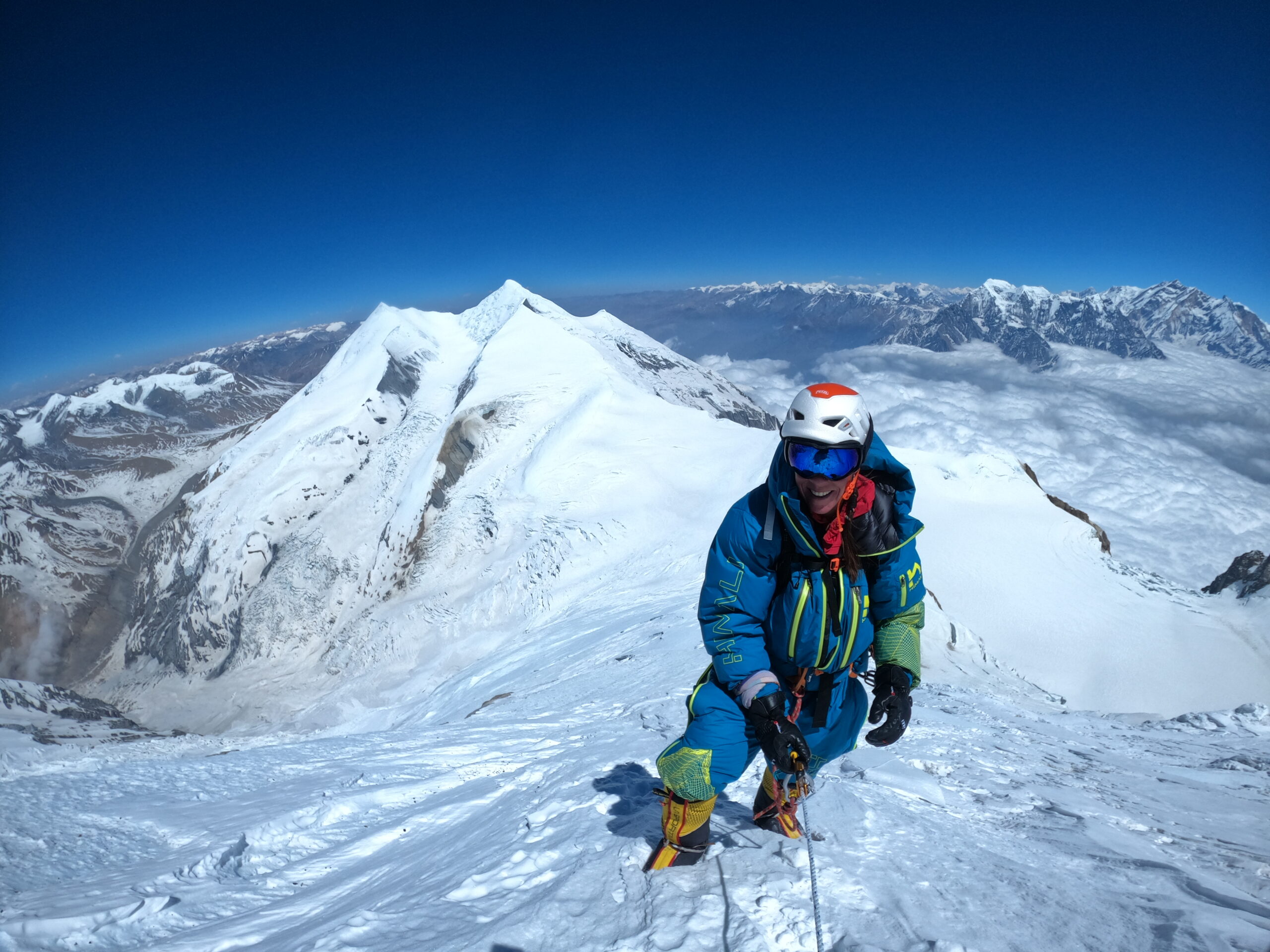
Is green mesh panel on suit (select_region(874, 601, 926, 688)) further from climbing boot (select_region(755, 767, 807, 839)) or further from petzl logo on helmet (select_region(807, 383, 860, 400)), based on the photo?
petzl logo on helmet (select_region(807, 383, 860, 400))

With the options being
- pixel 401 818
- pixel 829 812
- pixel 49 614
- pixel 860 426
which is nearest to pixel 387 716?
pixel 401 818

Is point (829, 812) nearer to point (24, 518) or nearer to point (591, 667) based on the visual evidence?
point (591, 667)

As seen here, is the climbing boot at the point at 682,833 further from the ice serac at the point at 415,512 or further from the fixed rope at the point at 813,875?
the ice serac at the point at 415,512

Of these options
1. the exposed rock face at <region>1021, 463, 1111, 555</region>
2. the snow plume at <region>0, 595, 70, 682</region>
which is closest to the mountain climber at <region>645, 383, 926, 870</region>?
the exposed rock face at <region>1021, 463, 1111, 555</region>

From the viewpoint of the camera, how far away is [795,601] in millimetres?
3412

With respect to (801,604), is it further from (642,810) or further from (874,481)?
(642,810)

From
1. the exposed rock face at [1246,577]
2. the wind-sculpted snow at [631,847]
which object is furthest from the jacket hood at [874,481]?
the exposed rock face at [1246,577]

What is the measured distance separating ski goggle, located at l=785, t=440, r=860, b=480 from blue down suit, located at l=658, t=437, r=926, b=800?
0.09 meters

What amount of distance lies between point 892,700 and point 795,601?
1122mm

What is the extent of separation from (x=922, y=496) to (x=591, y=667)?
1725 cm

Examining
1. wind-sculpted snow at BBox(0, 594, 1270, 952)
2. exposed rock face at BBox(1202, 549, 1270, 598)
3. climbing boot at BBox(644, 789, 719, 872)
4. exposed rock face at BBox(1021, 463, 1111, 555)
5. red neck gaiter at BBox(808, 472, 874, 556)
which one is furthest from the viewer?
exposed rock face at BBox(1021, 463, 1111, 555)

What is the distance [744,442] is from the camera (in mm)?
31109

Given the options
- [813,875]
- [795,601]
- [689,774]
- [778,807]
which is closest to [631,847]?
[689,774]

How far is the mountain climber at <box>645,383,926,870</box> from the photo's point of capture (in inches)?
130
